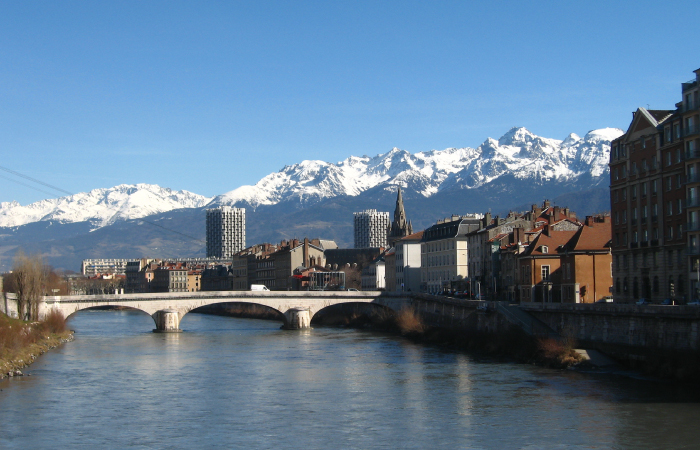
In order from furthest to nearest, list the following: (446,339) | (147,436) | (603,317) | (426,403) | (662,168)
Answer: (446,339) < (662,168) < (603,317) < (426,403) < (147,436)

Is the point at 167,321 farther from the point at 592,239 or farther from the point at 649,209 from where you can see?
the point at 649,209

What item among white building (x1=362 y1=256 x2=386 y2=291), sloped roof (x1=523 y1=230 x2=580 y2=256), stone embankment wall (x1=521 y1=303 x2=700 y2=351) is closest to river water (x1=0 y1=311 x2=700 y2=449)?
stone embankment wall (x1=521 y1=303 x2=700 y2=351)

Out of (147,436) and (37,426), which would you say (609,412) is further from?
(37,426)

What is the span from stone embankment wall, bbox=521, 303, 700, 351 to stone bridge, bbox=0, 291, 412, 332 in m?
47.7

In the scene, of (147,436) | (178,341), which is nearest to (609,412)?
(147,436)

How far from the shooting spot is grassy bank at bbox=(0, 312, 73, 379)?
6481cm

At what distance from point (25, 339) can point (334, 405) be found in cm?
3715

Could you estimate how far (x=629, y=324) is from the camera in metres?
58.6

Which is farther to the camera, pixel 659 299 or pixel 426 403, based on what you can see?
pixel 659 299

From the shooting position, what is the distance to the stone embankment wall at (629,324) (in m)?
52.2

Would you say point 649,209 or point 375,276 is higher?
point 649,209

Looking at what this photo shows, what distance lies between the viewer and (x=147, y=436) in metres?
42.3

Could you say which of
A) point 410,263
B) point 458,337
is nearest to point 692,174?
point 458,337

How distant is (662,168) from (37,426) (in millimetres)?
45965
